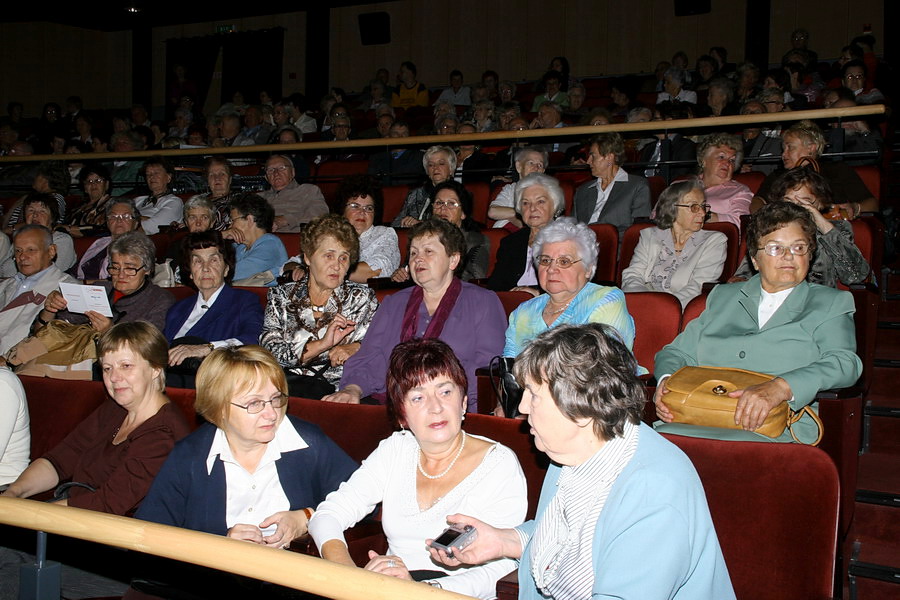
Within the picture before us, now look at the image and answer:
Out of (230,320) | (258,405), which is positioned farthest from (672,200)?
(258,405)

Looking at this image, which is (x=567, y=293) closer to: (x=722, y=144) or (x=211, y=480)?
(x=211, y=480)

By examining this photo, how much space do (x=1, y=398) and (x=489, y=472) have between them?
1743 millimetres

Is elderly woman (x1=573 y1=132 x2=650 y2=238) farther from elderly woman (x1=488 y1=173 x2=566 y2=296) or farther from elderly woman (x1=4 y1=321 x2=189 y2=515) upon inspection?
elderly woman (x1=4 y1=321 x2=189 y2=515)

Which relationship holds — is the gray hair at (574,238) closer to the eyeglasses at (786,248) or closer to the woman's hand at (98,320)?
the eyeglasses at (786,248)

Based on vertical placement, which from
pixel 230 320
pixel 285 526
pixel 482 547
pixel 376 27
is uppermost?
pixel 376 27

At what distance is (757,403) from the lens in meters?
2.07

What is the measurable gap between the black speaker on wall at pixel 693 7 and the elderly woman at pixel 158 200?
7.38 m

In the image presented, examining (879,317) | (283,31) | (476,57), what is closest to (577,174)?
(879,317)

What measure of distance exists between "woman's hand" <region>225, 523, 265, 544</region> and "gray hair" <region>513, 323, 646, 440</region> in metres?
0.84

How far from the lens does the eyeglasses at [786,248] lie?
7.86ft

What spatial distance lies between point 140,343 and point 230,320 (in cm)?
99

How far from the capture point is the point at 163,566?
2293mm

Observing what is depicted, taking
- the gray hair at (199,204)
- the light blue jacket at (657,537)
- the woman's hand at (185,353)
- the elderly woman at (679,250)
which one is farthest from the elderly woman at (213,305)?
the light blue jacket at (657,537)

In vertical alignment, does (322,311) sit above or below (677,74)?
below
